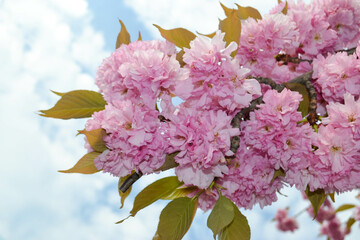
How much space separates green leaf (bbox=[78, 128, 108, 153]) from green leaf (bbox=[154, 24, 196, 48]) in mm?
348

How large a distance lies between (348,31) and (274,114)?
664mm

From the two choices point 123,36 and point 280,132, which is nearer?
point 280,132

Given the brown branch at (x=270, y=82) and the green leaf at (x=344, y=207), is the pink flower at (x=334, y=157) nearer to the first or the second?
the brown branch at (x=270, y=82)

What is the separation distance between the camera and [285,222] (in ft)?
13.4

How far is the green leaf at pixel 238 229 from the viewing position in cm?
113

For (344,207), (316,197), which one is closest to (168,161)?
(316,197)

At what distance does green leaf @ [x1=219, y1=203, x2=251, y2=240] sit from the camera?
3.71 feet

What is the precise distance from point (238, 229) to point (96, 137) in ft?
1.60

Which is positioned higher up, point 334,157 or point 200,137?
point 200,137

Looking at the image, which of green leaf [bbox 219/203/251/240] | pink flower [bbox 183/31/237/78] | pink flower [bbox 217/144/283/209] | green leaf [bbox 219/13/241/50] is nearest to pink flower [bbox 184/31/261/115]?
pink flower [bbox 183/31/237/78]

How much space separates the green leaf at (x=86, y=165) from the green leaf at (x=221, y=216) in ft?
1.20

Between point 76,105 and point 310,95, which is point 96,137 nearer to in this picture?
point 76,105

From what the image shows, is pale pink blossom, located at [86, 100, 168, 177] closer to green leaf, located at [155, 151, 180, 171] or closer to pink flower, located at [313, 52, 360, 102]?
green leaf, located at [155, 151, 180, 171]

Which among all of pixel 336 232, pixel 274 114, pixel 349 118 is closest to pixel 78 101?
pixel 274 114
